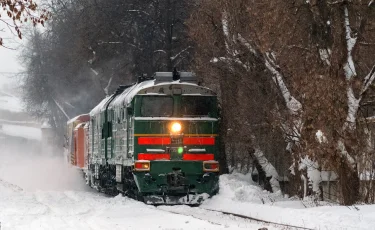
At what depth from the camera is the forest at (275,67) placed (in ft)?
51.1

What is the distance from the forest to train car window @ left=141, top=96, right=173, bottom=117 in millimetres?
2832

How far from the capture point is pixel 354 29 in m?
16.0

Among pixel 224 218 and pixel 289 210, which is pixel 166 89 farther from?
pixel 289 210

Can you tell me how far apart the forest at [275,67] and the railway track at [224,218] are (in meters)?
2.42

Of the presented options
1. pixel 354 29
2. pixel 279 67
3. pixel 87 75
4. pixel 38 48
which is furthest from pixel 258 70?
pixel 38 48

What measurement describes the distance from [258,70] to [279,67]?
1.81m

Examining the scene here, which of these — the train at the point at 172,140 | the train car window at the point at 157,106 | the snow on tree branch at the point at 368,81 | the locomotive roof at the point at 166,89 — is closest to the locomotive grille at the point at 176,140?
the train at the point at 172,140

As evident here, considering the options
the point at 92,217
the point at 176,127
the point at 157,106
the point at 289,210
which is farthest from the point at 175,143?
the point at 289,210

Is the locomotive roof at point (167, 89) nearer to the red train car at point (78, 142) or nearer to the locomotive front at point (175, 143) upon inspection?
the locomotive front at point (175, 143)

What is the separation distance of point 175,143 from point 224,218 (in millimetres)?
4078

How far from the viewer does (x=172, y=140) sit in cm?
1859

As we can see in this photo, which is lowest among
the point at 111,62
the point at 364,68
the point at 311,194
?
the point at 311,194

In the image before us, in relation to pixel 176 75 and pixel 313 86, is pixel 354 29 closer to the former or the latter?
pixel 313 86

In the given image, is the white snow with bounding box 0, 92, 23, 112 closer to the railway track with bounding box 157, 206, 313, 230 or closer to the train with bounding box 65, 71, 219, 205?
the train with bounding box 65, 71, 219, 205
